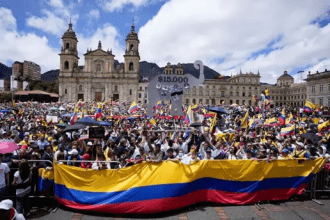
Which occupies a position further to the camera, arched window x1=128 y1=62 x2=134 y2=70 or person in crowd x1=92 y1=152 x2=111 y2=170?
arched window x1=128 y1=62 x2=134 y2=70

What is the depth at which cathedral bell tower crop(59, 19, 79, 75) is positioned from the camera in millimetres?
67338

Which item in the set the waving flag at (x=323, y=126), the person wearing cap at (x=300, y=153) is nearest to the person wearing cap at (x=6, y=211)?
the person wearing cap at (x=300, y=153)

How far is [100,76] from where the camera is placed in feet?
227

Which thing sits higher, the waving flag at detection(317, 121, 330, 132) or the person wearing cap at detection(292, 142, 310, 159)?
the waving flag at detection(317, 121, 330, 132)


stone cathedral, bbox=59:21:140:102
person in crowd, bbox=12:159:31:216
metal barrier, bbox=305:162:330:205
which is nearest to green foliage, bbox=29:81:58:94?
stone cathedral, bbox=59:21:140:102

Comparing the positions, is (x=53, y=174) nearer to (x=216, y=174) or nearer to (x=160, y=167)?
Result: (x=160, y=167)

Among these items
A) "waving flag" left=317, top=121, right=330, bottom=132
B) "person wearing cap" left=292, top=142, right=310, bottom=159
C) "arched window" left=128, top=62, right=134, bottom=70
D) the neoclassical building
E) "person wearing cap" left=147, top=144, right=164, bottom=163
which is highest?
"arched window" left=128, top=62, right=134, bottom=70

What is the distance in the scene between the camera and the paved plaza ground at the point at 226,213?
4656 millimetres

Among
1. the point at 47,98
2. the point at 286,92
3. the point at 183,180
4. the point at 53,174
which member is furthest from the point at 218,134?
the point at 286,92

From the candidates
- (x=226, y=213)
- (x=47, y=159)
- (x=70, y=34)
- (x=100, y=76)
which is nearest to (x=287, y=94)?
(x=100, y=76)

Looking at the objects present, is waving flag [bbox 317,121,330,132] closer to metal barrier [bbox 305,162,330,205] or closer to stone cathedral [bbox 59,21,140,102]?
metal barrier [bbox 305,162,330,205]

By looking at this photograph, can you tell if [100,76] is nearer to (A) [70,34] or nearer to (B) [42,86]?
(A) [70,34]

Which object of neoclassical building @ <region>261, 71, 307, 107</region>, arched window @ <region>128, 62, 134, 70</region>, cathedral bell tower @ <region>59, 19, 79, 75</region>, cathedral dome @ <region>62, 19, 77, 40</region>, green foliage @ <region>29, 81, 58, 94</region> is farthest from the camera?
neoclassical building @ <region>261, 71, 307, 107</region>

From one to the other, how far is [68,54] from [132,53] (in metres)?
20.4
